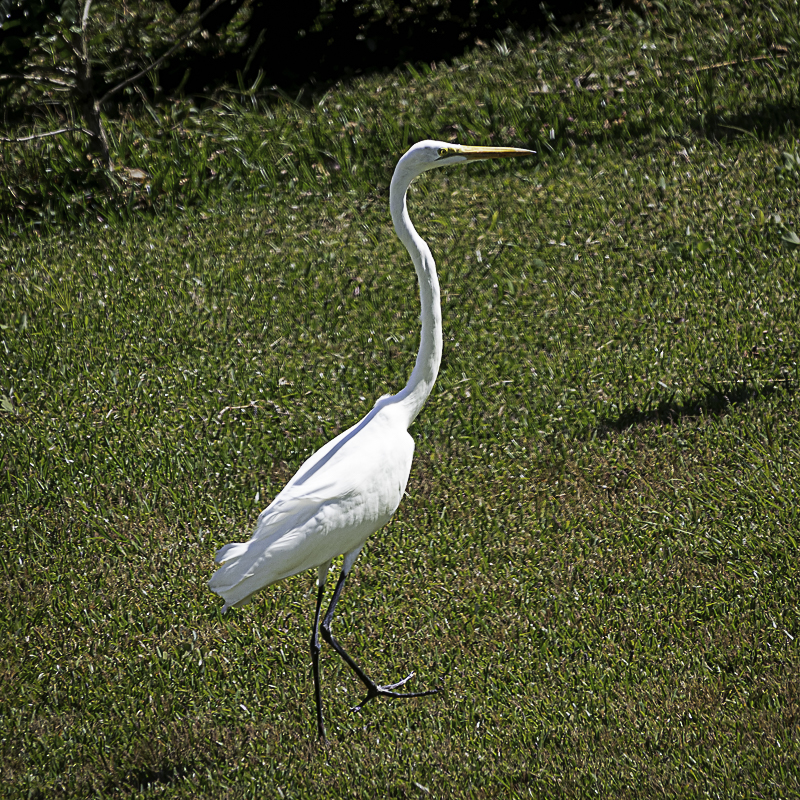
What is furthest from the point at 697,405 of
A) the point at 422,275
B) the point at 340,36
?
the point at 340,36

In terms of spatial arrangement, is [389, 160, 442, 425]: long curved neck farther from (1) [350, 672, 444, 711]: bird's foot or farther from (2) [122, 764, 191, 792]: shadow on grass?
(2) [122, 764, 191, 792]: shadow on grass

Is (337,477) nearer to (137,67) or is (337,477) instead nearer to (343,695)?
(343,695)

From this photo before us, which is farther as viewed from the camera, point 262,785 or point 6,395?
point 6,395

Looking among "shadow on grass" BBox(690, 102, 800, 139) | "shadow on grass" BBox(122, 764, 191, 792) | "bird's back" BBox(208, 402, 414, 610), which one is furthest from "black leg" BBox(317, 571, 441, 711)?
"shadow on grass" BBox(690, 102, 800, 139)

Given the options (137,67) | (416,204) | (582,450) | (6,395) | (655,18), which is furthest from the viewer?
(137,67)

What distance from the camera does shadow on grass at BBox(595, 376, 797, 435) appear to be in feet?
15.8

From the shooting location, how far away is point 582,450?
4.79 m

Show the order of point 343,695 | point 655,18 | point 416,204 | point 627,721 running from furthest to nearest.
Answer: point 655,18, point 416,204, point 343,695, point 627,721

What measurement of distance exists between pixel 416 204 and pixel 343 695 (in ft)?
13.7

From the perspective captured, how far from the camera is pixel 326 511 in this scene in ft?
11.6

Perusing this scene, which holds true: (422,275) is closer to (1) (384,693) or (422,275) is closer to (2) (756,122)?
(1) (384,693)

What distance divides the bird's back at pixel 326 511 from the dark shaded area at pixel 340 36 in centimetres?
563

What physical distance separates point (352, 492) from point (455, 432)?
1577 millimetres

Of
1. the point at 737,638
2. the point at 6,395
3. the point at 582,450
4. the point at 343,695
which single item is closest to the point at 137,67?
the point at 6,395
